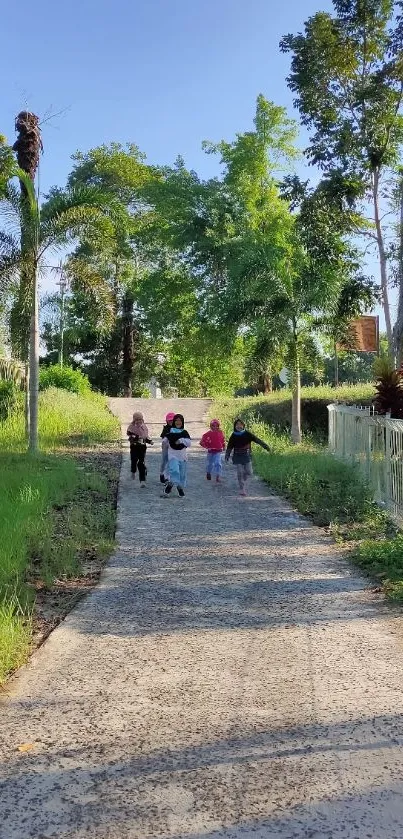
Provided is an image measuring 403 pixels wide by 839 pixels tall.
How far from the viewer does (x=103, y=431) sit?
2027cm

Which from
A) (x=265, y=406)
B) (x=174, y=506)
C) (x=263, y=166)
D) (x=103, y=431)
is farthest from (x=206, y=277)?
(x=174, y=506)

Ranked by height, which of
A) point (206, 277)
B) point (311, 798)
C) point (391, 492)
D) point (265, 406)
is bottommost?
point (311, 798)

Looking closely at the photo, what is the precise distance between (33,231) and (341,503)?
381 inches

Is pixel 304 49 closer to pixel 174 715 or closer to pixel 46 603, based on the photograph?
pixel 46 603

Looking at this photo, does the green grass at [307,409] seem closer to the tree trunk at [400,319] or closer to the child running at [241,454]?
the tree trunk at [400,319]

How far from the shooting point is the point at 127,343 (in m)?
46.3

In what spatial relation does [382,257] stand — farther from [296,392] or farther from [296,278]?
[296,392]

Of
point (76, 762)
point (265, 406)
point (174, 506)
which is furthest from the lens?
point (265, 406)

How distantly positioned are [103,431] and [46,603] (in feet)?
46.8

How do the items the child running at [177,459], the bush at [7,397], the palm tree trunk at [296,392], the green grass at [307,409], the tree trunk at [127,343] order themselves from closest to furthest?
the child running at [177,459] < the palm tree trunk at [296,392] < the bush at [7,397] < the green grass at [307,409] < the tree trunk at [127,343]

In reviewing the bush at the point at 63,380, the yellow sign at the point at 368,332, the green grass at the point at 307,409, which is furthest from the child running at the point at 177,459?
the bush at the point at 63,380

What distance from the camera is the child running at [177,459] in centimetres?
Answer: 1154

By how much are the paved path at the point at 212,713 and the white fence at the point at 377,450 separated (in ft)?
8.77

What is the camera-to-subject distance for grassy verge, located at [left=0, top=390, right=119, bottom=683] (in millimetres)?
5508
